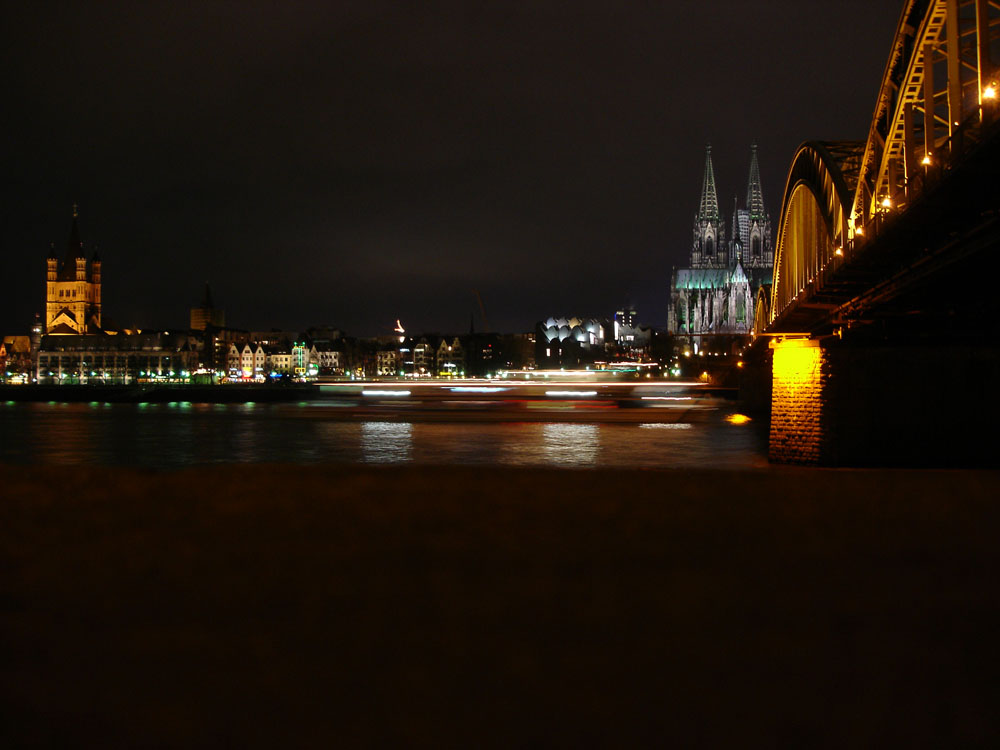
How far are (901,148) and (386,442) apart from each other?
2298 centimetres

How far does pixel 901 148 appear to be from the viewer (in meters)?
20.3

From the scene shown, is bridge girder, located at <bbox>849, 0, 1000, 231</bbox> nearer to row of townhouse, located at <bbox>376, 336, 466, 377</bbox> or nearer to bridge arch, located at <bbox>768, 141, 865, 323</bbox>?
bridge arch, located at <bbox>768, 141, 865, 323</bbox>

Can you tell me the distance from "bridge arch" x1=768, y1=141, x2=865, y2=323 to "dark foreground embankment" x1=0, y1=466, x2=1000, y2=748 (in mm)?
14123

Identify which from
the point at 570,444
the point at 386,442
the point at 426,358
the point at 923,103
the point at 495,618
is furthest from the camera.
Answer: the point at 426,358

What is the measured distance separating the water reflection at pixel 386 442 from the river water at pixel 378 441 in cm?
5

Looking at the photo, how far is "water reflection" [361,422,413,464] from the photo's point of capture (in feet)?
99.5

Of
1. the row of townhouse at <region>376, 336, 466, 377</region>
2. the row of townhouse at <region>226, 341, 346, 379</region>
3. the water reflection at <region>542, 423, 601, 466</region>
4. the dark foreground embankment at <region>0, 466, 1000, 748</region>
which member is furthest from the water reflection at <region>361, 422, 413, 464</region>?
the row of townhouse at <region>376, 336, 466, 377</region>

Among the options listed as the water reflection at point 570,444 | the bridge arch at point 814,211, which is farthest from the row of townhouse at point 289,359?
the bridge arch at point 814,211

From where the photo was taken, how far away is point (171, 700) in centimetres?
571

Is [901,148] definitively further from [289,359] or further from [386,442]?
[289,359]

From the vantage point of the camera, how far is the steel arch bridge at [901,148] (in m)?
12.9

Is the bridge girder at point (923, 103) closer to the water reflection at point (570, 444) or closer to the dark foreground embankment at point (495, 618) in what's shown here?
the dark foreground embankment at point (495, 618)

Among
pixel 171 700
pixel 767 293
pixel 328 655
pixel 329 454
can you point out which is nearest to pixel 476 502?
pixel 328 655

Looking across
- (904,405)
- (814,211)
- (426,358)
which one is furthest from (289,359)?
(904,405)
